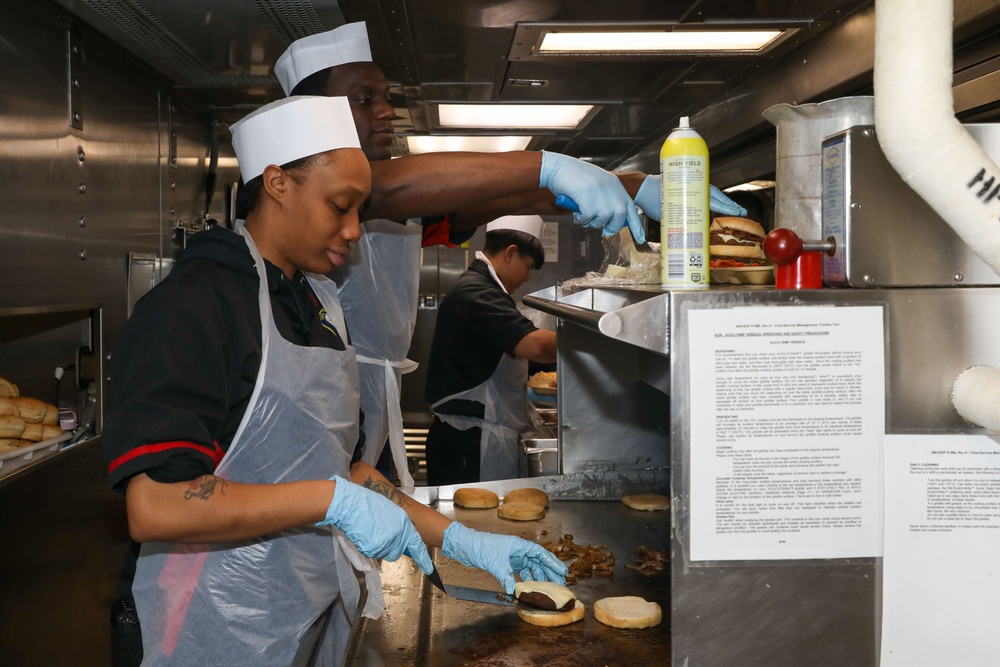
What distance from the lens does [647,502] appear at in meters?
2.49

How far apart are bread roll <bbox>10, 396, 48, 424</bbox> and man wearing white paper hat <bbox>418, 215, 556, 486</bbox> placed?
6.06ft

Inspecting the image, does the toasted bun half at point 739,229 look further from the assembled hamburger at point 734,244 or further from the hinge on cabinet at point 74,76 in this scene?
the hinge on cabinet at point 74,76

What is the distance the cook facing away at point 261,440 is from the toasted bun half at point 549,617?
8 cm

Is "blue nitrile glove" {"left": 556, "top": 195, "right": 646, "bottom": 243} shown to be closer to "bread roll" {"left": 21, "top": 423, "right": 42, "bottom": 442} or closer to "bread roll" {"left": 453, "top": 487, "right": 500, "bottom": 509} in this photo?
"bread roll" {"left": 453, "top": 487, "right": 500, "bottom": 509}

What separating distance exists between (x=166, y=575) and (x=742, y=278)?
1.24m

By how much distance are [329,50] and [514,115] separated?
5.29 feet

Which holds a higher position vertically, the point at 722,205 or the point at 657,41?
the point at 657,41

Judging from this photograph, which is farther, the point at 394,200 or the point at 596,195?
the point at 394,200

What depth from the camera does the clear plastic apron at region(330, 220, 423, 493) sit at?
283 cm

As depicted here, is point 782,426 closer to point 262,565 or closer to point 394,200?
point 262,565

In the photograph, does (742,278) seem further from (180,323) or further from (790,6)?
(790,6)

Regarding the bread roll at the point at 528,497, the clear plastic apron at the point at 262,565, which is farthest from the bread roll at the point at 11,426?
the bread roll at the point at 528,497

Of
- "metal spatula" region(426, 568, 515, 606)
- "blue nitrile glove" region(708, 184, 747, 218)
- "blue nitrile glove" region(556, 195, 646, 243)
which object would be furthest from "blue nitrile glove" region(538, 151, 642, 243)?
"metal spatula" region(426, 568, 515, 606)

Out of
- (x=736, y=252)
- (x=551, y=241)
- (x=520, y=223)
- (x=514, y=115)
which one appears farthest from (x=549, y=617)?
(x=551, y=241)
